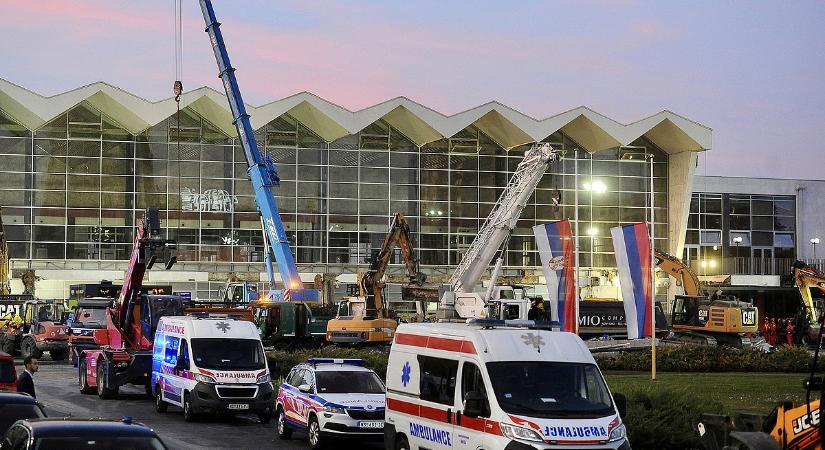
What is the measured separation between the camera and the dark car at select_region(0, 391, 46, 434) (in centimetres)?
1484

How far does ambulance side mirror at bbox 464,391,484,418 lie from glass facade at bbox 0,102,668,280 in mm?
60095

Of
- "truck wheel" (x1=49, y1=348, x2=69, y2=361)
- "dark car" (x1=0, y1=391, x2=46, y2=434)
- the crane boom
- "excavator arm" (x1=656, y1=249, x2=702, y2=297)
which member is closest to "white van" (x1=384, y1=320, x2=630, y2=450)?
"dark car" (x1=0, y1=391, x2=46, y2=434)

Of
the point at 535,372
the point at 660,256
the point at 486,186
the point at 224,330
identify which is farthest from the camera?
the point at 486,186

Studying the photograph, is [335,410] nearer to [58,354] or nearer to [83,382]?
[83,382]

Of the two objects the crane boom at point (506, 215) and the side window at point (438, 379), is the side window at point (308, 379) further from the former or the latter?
the crane boom at point (506, 215)

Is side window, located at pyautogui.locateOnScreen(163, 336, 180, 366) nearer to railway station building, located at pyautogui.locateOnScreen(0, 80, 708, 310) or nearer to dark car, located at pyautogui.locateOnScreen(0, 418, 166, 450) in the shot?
dark car, located at pyautogui.locateOnScreen(0, 418, 166, 450)

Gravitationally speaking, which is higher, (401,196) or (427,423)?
(401,196)

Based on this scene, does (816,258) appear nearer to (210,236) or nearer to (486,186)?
(486,186)

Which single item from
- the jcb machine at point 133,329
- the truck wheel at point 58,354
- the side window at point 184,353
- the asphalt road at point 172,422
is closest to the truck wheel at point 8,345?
the truck wheel at point 58,354

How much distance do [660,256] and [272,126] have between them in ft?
100

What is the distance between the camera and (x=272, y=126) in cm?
7812

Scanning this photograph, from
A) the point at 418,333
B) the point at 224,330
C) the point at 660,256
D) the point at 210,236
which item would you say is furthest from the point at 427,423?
the point at 210,236

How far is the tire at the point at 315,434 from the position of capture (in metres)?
21.0

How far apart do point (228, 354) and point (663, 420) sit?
10.7 metres
